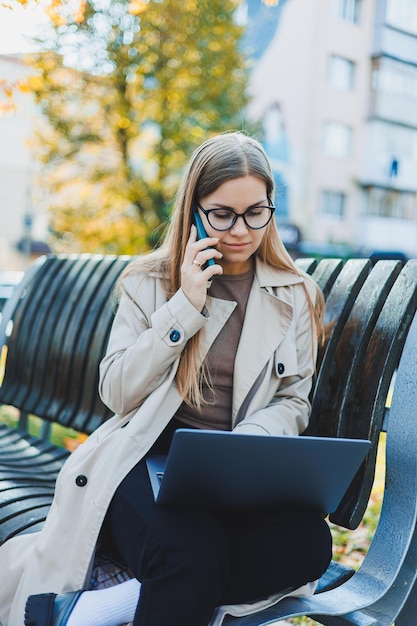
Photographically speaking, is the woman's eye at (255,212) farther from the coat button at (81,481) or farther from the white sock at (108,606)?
the white sock at (108,606)

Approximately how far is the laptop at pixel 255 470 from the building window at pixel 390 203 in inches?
1167

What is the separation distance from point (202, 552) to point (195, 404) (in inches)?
20.7

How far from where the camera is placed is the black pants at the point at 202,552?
5.82 ft

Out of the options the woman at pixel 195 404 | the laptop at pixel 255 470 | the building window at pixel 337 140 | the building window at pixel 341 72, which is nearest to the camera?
the laptop at pixel 255 470

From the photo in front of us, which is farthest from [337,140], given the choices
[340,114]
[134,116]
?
[134,116]

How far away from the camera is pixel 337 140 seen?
96.8 feet

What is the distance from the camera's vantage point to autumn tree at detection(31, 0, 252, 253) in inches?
509

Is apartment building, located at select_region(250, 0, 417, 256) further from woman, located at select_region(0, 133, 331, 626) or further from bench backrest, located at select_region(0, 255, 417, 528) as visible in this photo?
woman, located at select_region(0, 133, 331, 626)

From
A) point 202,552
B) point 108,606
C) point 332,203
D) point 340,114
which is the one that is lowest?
point 108,606

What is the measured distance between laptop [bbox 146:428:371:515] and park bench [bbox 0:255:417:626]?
0.25 metres

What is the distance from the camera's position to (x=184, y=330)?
2113 mm

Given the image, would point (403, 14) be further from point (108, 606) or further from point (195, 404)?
point (108, 606)

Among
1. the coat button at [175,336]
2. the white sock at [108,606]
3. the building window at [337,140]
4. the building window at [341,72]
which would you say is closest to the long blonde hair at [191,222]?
the coat button at [175,336]

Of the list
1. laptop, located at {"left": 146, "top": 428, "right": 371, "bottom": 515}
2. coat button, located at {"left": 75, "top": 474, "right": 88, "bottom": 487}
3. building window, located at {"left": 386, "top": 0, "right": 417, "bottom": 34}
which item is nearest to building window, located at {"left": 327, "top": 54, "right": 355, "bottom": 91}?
building window, located at {"left": 386, "top": 0, "right": 417, "bottom": 34}
